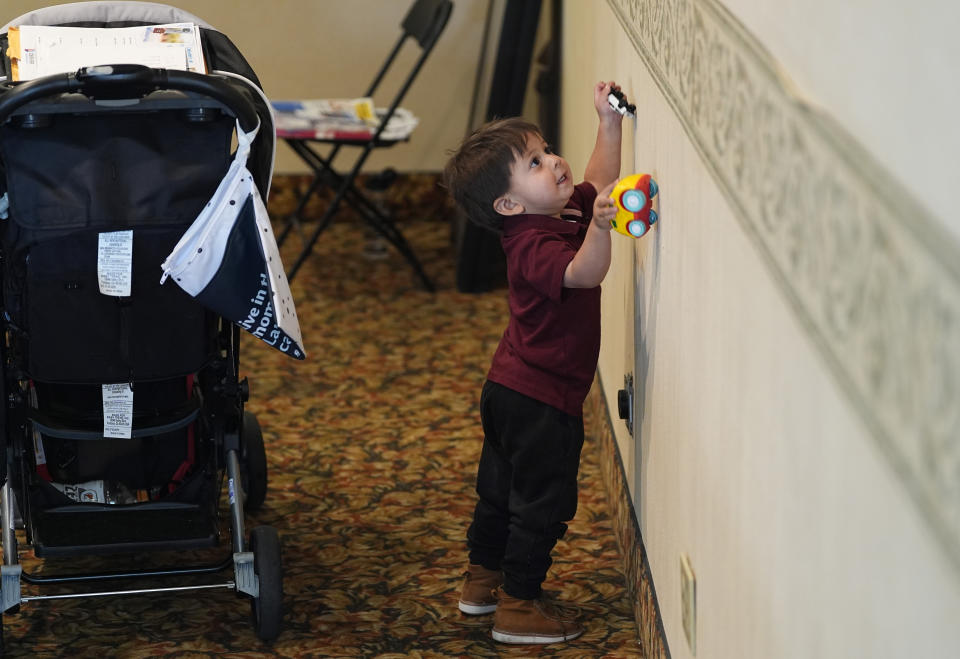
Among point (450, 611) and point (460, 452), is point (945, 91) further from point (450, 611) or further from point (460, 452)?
point (460, 452)

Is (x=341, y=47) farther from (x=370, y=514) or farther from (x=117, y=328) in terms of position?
(x=117, y=328)

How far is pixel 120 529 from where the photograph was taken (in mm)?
2525

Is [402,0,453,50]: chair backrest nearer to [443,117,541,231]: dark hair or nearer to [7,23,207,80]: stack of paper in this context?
[7,23,207,80]: stack of paper

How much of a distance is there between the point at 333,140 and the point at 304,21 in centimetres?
110

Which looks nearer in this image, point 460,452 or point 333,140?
point 460,452

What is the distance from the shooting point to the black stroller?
225 cm

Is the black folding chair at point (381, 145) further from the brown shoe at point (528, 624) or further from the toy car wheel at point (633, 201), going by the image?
the toy car wheel at point (633, 201)

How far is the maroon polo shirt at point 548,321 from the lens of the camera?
7.65 feet

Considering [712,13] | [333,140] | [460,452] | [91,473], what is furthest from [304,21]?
[712,13]

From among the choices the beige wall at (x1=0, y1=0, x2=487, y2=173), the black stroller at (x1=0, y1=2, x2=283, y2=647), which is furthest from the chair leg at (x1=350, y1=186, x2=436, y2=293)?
the black stroller at (x1=0, y1=2, x2=283, y2=647)

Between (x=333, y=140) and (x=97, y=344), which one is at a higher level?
(x=333, y=140)

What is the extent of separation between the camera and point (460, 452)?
11.5 ft

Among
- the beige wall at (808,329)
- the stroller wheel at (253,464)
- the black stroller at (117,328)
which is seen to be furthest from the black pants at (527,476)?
the stroller wheel at (253,464)

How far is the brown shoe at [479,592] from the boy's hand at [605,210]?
955mm
